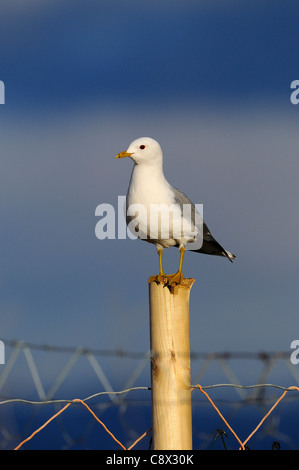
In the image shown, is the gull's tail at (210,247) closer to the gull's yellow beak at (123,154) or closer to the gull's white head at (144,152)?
the gull's white head at (144,152)

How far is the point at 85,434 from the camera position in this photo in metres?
4.52

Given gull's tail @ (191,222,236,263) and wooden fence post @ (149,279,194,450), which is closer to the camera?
wooden fence post @ (149,279,194,450)

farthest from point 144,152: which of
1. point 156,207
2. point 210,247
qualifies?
point 210,247

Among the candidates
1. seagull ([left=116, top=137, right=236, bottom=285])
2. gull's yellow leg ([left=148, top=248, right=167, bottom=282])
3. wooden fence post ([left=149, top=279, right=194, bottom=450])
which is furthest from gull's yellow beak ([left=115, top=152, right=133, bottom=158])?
wooden fence post ([left=149, top=279, right=194, bottom=450])

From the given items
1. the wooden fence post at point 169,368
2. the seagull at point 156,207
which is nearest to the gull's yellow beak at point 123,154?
the seagull at point 156,207

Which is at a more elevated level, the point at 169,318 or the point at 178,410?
the point at 169,318

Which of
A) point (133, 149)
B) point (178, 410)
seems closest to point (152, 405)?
point (178, 410)

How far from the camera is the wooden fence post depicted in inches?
192

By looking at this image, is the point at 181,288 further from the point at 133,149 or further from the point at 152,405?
the point at 133,149

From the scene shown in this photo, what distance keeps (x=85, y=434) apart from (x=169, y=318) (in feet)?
3.05

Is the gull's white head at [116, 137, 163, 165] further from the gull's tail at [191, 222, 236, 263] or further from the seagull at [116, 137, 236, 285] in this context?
the gull's tail at [191, 222, 236, 263]

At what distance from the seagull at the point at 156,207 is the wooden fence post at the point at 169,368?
5.17 feet

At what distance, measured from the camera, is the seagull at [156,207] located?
22.8ft

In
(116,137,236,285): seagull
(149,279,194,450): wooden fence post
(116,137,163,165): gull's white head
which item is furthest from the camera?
(116,137,163,165): gull's white head
